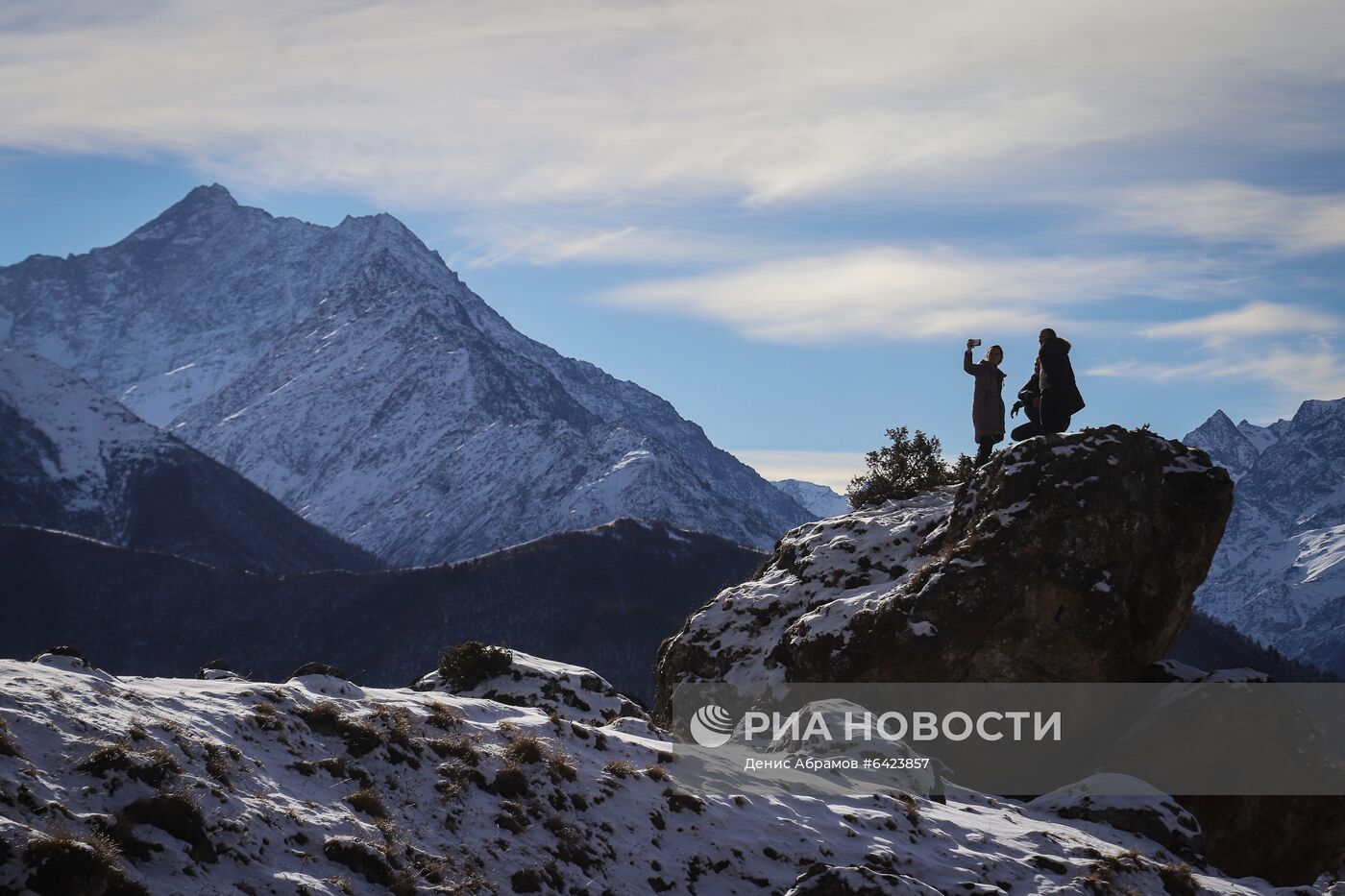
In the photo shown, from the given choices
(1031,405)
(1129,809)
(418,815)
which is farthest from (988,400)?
(418,815)

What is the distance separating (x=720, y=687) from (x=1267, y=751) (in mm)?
13675

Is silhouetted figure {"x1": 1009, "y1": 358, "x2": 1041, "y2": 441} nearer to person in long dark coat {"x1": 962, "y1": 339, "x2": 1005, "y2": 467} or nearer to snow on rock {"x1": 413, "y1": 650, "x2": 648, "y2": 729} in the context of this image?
person in long dark coat {"x1": 962, "y1": 339, "x2": 1005, "y2": 467}

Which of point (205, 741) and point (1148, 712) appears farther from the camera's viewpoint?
point (1148, 712)

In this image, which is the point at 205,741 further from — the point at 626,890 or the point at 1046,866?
the point at 1046,866

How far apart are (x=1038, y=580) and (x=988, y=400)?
25.8ft

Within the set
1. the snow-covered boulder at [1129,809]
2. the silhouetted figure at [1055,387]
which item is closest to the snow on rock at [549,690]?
the snow-covered boulder at [1129,809]

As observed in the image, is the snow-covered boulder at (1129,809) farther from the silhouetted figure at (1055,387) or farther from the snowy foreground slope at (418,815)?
the silhouetted figure at (1055,387)

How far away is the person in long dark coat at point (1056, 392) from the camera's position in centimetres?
3659

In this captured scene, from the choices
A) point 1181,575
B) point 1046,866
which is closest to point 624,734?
point 1046,866

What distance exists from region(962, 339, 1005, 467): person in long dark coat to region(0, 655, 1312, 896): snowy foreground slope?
45.3 ft

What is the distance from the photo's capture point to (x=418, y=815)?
21406mm

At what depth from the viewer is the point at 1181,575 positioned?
3497 cm

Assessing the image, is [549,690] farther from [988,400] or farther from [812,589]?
[988,400]

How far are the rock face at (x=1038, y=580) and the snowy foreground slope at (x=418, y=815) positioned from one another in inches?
222
